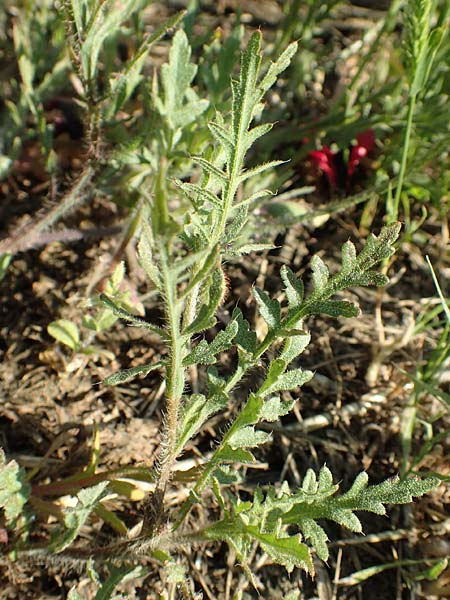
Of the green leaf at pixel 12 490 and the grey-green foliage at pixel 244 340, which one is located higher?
the grey-green foliage at pixel 244 340

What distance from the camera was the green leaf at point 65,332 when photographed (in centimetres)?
212

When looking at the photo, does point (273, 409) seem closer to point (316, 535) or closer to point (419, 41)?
point (316, 535)

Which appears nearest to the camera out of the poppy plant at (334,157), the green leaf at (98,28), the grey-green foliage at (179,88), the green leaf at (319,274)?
the green leaf at (319,274)

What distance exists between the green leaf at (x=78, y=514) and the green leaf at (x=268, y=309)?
0.54 metres

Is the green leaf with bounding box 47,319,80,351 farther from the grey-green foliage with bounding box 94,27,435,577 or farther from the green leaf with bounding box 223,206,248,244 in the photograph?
the green leaf with bounding box 223,206,248,244

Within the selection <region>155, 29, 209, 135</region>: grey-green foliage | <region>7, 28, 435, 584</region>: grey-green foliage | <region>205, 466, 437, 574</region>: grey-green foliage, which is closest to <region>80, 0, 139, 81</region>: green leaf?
<region>155, 29, 209, 135</region>: grey-green foliage

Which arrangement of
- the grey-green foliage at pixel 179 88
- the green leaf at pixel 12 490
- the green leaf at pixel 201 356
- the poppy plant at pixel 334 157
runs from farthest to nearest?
the poppy plant at pixel 334 157, the grey-green foliage at pixel 179 88, the green leaf at pixel 12 490, the green leaf at pixel 201 356

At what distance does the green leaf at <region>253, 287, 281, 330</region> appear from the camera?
60.2 inches

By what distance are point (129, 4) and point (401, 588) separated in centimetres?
182

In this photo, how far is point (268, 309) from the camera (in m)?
1.55

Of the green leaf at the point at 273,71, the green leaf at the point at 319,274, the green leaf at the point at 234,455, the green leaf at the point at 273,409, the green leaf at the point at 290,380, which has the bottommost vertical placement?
the green leaf at the point at 234,455

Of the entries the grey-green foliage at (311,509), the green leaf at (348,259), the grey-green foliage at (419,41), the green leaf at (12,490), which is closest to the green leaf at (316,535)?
the grey-green foliage at (311,509)

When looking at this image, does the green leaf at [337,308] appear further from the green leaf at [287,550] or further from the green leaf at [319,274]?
the green leaf at [287,550]

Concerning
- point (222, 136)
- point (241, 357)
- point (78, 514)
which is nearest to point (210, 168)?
point (222, 136)
